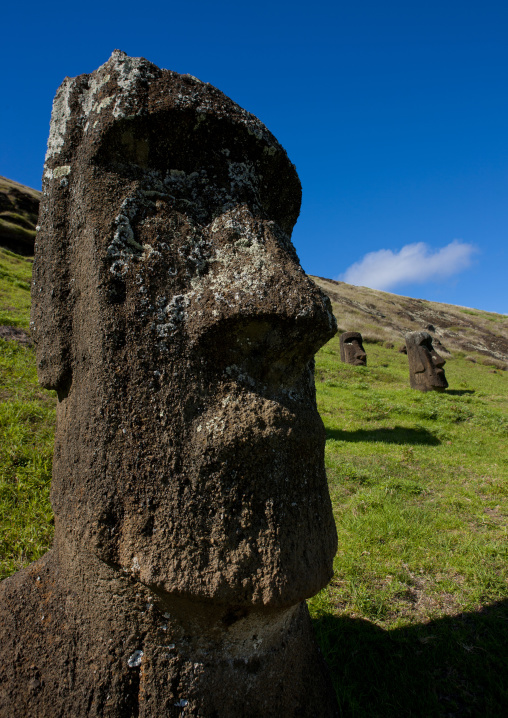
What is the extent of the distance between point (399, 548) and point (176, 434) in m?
3.11

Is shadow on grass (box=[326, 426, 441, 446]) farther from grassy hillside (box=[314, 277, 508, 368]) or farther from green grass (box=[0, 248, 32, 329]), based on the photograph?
grassy hillside (box=[314, 277, 508, 368])

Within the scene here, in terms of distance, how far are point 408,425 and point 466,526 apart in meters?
4.70

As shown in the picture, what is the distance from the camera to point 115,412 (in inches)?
58.1

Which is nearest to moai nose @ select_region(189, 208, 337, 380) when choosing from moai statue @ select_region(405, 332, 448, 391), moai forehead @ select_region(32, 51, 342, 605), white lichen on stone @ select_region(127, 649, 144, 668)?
moai forehead @ select_region(32, 51, 342, 605)

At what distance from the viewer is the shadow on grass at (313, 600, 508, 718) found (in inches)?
87.7

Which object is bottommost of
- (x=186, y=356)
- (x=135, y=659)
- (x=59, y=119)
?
(x=135, y=659)

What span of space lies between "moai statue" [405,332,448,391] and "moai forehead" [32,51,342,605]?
1261 cm

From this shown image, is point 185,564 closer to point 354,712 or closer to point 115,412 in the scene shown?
point 115,412

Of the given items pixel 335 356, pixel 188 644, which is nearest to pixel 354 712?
pixel 188 644

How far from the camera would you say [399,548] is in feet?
12.6

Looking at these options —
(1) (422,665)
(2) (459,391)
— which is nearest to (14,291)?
(1) (422,665)

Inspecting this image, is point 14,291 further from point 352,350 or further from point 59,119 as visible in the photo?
point 59,119

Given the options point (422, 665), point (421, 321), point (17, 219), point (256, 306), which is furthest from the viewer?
point (421, 321)

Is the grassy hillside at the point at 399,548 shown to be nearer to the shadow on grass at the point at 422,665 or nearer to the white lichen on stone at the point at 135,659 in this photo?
the shadow on grass at the point at 422,665
